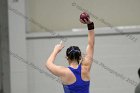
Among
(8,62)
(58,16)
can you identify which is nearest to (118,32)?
(58,16)

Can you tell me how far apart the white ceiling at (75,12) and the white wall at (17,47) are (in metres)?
0.17

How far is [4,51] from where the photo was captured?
4836mm

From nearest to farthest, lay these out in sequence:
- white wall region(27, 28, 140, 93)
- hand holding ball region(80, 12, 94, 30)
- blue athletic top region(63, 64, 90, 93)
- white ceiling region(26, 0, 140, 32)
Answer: blue athletic top region(63, 64, 90, 93), hand holding ball region(80, 12, 94, 30), white wall region(27, 28, 140, 93), white ceiling region(26, 0, 140, 32)

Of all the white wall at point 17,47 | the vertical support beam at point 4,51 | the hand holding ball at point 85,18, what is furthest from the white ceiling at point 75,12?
the hand holding ball at point 85,18

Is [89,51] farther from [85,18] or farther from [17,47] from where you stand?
[17,47]

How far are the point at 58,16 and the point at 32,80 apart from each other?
3.38ft

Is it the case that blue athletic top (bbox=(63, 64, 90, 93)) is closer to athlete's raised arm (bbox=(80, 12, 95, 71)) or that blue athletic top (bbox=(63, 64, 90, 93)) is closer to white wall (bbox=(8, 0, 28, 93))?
athlete's raised arm (bbox=(80, 12, 95, 71))

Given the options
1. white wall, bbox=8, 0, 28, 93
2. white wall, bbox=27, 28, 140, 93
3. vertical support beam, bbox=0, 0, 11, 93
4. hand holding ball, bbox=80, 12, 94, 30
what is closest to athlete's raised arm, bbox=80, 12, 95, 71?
hand holding ball, bbox=80, 12, 94, 30

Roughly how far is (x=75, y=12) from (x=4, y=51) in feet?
3.98

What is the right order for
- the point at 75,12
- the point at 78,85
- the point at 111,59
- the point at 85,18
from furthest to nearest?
the point at 75,12 → the point at 111,59 → the point at 85,18 → the point at 78,85

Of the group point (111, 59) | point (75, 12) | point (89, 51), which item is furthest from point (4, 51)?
point (89, 51)

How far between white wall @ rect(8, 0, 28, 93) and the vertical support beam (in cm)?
9

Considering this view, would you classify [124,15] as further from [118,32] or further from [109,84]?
[109,84]

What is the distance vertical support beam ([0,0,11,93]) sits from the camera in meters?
4.79
